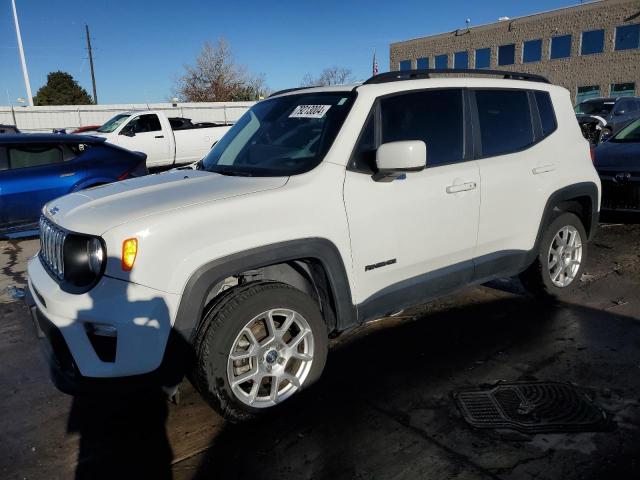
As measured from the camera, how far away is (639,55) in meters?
35.2

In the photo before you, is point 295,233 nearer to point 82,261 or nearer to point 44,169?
point 82,261

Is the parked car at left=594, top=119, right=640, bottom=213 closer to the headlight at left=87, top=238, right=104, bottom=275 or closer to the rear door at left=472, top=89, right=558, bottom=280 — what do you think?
the rear door at left=472, top=89, right=558, bottom=280

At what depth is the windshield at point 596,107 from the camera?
1692cm

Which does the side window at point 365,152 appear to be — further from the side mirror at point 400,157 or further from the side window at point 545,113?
the side window at point 545,113

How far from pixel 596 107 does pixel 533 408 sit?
17305 mm

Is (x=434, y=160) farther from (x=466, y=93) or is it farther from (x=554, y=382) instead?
(x=554, y=382)

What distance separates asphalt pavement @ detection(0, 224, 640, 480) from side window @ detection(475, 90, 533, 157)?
143 cm

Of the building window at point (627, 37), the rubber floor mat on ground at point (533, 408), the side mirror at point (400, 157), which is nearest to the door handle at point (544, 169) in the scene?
the side mirror at point (400, 157)

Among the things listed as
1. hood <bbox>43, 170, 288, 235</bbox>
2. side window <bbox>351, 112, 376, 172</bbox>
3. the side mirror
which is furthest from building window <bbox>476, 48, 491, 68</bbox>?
hood <bbox>43, 170, 288, 235</bbox>

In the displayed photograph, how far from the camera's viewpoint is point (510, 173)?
3867 millimetres

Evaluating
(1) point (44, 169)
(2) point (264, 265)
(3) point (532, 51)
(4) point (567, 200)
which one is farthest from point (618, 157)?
(3) point (532, 51)

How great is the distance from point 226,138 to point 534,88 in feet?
8.42

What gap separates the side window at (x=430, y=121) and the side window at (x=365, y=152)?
116mm

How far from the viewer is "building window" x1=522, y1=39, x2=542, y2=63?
133ft
